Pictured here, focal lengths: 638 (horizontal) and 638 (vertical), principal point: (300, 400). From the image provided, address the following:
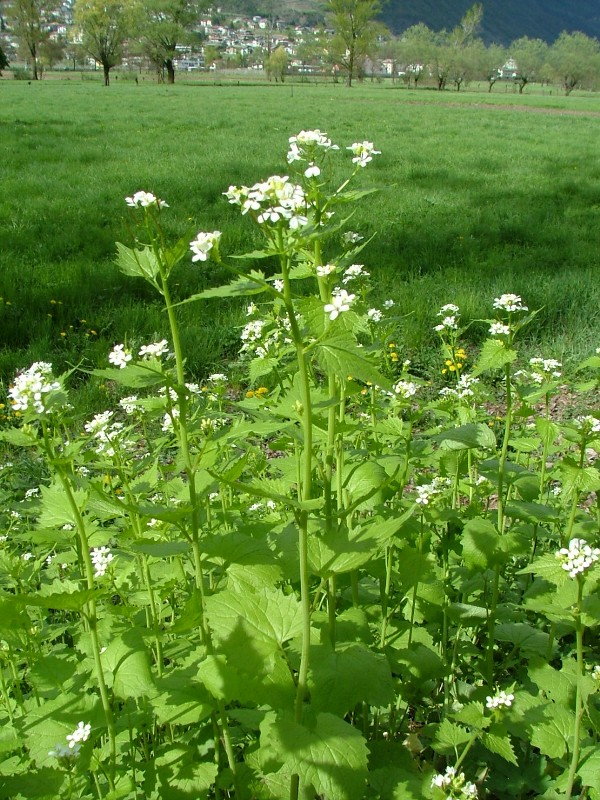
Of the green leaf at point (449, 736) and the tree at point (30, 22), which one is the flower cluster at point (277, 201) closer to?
the green leaf at point (449, 736)

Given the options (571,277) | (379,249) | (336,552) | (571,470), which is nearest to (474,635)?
(571,470)

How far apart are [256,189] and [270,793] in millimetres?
1450

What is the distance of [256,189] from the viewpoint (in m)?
1.39

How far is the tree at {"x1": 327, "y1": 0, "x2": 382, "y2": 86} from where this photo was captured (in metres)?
66.1

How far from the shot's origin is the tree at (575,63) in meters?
84.5

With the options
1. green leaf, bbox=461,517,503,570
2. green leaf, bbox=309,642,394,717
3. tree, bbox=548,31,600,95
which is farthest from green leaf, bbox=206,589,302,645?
tree, bbox=548,31,600,95

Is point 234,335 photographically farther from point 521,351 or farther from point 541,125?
point 541,125

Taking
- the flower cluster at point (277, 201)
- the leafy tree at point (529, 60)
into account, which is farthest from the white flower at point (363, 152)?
the leafy tree at point (529, 60)

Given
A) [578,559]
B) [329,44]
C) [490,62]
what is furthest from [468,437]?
[490,62]

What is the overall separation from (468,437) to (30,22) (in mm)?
81868

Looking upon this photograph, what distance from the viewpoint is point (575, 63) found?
84500mm

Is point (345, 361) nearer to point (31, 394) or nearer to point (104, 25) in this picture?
point (31, 394)

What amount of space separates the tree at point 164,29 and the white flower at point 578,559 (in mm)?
71311

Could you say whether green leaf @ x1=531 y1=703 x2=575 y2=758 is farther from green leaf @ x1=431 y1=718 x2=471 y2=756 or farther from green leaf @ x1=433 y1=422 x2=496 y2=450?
green leaf @ x1=433 y1=422 x2=496 y2=450
